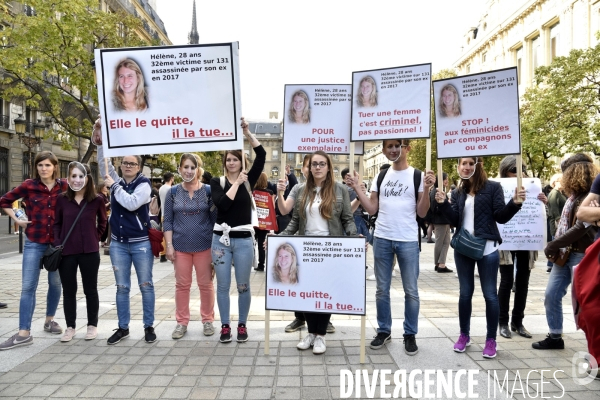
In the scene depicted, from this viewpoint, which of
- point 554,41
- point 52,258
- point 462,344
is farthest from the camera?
point 554,41

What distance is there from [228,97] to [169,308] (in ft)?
10.8

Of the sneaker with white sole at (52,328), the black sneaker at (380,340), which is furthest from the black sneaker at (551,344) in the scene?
the sneaker with white sole at (52,328)

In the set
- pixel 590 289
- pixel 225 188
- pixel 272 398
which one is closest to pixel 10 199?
pixel 225 188

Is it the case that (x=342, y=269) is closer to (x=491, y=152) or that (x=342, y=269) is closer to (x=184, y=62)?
(x=491, y=152)

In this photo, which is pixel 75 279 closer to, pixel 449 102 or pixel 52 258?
pixel 52 258

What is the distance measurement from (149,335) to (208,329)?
2.05ft

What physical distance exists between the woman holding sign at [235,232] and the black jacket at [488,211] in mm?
1972

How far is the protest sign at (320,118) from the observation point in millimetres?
5148

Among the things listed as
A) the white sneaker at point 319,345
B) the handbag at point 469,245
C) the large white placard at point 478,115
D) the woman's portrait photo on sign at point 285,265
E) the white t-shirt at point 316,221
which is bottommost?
Result: the white sneaker at point 319,345

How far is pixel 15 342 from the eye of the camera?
4.70 meters

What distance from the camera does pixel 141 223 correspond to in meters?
4.95

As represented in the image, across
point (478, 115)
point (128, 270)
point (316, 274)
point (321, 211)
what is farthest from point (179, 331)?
point (478, 115)

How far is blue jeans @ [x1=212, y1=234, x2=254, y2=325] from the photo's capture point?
4.82 meters

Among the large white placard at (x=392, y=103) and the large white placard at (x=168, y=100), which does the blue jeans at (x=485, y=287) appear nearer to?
the large white placard at (x=392, y=103)
